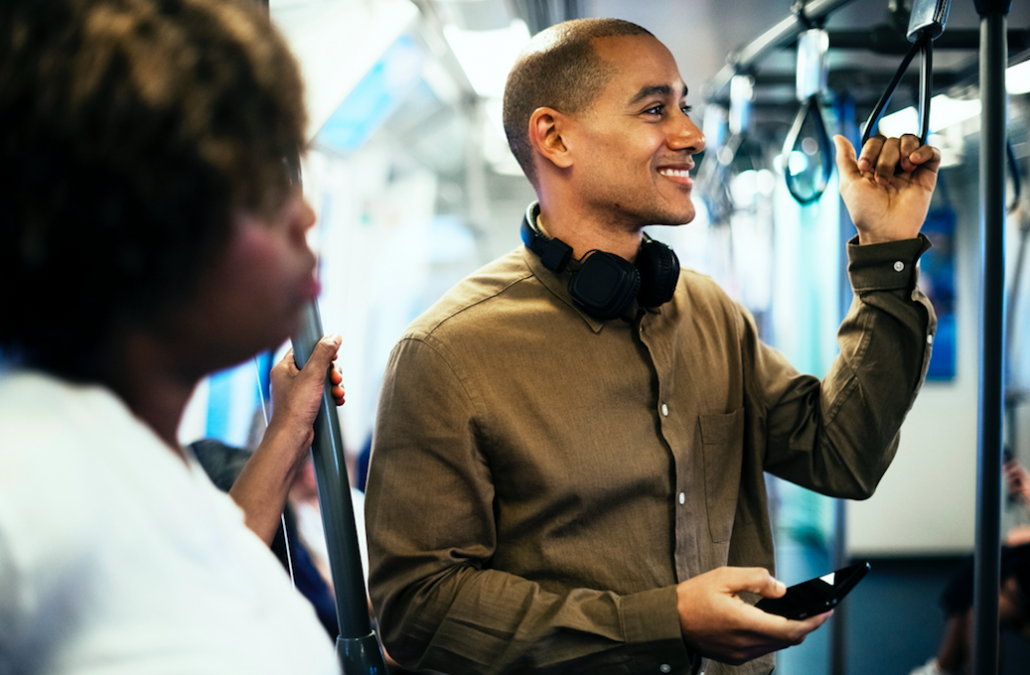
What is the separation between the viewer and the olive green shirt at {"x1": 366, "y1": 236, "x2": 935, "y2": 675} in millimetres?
1104

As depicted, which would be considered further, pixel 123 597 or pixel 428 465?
pixel 428 465

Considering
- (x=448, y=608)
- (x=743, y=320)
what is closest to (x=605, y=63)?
(x=743, y=320)

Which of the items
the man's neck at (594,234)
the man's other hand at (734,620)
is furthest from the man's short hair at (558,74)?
the man's other hand at (734,620)

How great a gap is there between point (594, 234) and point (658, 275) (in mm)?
162

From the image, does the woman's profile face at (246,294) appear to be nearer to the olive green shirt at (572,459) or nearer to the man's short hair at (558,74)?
the olive green shirt at (572,459)

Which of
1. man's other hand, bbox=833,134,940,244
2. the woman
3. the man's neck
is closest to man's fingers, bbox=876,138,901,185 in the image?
man's other hand, bbox=833,134,940,244

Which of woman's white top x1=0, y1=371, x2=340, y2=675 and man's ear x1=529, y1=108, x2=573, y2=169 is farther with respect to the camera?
man's ear x1=529, y1=108, x2=573, y2=169

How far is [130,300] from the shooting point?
16.6 inches

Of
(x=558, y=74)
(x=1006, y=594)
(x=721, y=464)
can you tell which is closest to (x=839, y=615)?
(x=1006, y=594)

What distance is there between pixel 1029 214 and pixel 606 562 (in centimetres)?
258

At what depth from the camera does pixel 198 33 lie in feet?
1.40

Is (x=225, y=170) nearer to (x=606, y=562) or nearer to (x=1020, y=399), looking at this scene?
(x=606, y=562)

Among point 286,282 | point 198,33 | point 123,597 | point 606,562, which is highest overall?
point 198,33

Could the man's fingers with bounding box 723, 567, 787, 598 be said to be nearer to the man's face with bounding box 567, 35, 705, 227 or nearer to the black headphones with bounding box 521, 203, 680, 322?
the black headphones with bounding box 521, 203, 680, 322
